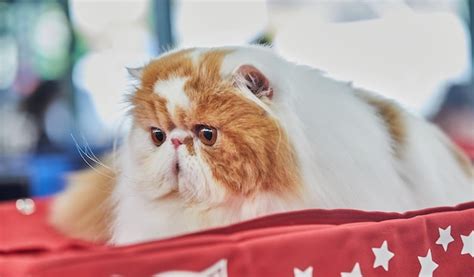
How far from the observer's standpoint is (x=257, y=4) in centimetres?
96

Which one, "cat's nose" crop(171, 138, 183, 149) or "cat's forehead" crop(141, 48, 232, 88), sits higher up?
"cat's forehead" crop(141, 48, 232, 88)

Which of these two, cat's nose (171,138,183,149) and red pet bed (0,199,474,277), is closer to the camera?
red pet bed (0,199,474,277)

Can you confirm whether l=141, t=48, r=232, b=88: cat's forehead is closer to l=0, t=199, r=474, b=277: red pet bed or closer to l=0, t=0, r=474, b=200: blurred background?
l=0, t=0, r=474, b=200: blurred background

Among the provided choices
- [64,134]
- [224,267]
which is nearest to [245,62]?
[224,267]

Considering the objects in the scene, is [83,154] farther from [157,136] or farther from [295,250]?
[295,250]

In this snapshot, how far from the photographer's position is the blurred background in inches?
34.4

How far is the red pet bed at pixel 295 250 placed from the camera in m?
0.60

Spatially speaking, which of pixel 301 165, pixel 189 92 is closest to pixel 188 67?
pixel 189 92

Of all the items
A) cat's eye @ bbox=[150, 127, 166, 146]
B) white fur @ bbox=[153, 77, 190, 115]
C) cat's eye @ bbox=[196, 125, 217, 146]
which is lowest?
cat's eye @ bbox=[150, 127, 166, 146]

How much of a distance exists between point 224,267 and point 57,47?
2.09 feet

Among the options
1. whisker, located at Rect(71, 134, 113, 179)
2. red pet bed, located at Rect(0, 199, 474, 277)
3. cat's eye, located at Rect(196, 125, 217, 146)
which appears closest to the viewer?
red pet bed, located at Rect(0, 199, 474, 277)

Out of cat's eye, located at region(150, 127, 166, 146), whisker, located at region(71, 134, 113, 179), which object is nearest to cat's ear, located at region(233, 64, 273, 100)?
cat's eye, located at region(150, 127, 166, 146)

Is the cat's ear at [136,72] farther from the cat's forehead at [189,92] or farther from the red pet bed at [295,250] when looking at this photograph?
the red pet bed at [295,250]

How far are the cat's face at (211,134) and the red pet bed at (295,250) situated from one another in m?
0.05
